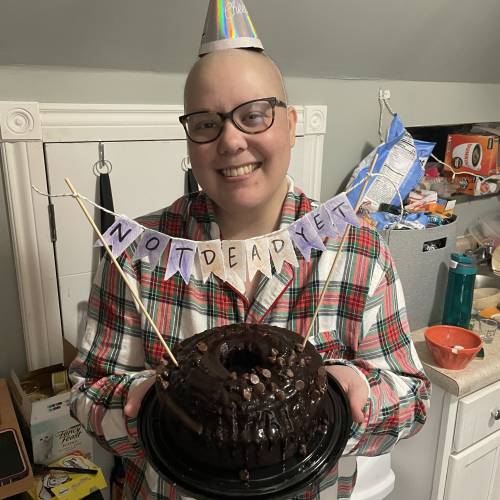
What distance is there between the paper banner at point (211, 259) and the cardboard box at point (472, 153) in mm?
1686

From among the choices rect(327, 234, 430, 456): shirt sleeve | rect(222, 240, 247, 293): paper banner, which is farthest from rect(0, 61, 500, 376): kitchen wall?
rect(327, 234, 430, 456): shirt sleeve

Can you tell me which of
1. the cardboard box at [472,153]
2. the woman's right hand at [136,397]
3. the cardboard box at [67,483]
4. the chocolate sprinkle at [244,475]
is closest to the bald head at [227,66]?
the woman's right hand at [136,397]

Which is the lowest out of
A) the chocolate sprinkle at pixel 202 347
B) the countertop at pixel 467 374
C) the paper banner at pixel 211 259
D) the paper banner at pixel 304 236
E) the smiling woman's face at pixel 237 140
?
the countertop at pixel 467 374

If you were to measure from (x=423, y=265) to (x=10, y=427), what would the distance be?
1.25 m

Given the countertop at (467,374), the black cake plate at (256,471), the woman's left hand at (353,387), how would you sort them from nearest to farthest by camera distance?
the black cake plate at (256,471) → the woman's left hand at (353,387) → the countertop at (467,374)

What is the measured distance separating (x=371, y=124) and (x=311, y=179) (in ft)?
1.13

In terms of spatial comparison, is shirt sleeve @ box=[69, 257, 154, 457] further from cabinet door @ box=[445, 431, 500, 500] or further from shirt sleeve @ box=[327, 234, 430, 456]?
cabinet door @ box=[445, 431, 500, 500]

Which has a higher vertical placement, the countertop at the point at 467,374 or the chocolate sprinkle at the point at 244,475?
the chocolate sprinkle at the point at 244,475

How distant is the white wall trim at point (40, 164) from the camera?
1.24 m

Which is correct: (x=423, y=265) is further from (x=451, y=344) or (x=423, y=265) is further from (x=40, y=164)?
(x=40, y=164)

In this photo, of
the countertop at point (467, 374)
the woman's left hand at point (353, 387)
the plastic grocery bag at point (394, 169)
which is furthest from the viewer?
the plastic grocery bag at point (394, 169)

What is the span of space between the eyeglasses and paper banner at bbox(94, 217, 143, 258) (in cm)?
17

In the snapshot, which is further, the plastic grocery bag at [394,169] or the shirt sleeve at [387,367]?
the plastic grocery bag at [394,169]

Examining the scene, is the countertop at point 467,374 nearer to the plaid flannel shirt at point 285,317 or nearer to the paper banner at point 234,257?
the plaid flannel shirt at point 285,317
